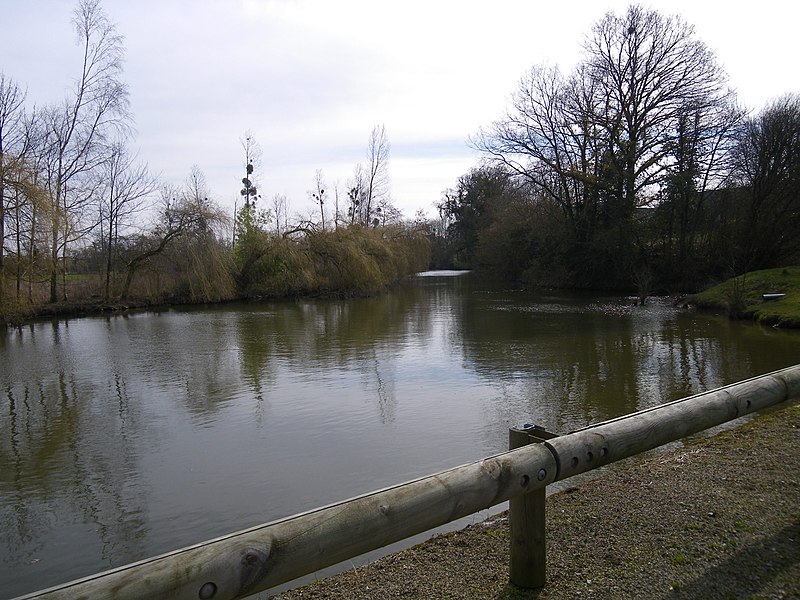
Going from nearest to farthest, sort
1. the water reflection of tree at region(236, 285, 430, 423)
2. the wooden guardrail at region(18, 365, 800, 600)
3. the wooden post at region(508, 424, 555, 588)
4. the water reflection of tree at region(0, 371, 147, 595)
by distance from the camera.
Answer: the wooden guardrail at region(18, 365, 800, 600), the wooden post at region(508, 424, 555, 588), the water reflection of tree at region(0, 371, 147, 595), the water reflection of tree at region(236, 285, 430, 423)

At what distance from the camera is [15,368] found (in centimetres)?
1212

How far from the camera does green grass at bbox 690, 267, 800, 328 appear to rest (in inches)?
630

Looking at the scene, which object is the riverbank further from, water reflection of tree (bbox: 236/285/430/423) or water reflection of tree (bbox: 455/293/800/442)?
water reflection of tree (bbox: 236/285/430/423)

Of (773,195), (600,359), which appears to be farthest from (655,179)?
(600,359)

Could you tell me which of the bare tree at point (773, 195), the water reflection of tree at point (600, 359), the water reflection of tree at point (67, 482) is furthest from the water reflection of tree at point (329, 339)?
the bare tree at point (773, 195)

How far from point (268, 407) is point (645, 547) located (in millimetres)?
6357

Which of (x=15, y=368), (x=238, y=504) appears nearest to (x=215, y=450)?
(x=238, y=504)

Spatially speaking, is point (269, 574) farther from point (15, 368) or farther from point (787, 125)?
point (787, 125)

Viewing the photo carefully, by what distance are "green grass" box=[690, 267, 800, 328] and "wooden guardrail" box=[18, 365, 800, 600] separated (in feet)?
48.8

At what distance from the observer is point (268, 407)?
8.62 m

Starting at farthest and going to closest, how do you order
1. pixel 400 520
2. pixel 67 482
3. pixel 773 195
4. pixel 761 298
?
1. pixel 773 195
2. pixel 761 298
3. pixel 67 482
4. pixel 400 520

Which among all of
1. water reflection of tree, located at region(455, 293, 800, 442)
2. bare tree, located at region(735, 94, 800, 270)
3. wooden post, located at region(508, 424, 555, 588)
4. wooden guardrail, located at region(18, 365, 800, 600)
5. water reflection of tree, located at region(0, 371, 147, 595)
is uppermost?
bare tree, located at region(735, 94, 800, 270)

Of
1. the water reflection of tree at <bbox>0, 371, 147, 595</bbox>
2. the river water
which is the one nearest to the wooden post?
the river water

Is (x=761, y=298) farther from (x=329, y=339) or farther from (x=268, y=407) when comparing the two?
(x=268, y=407)
